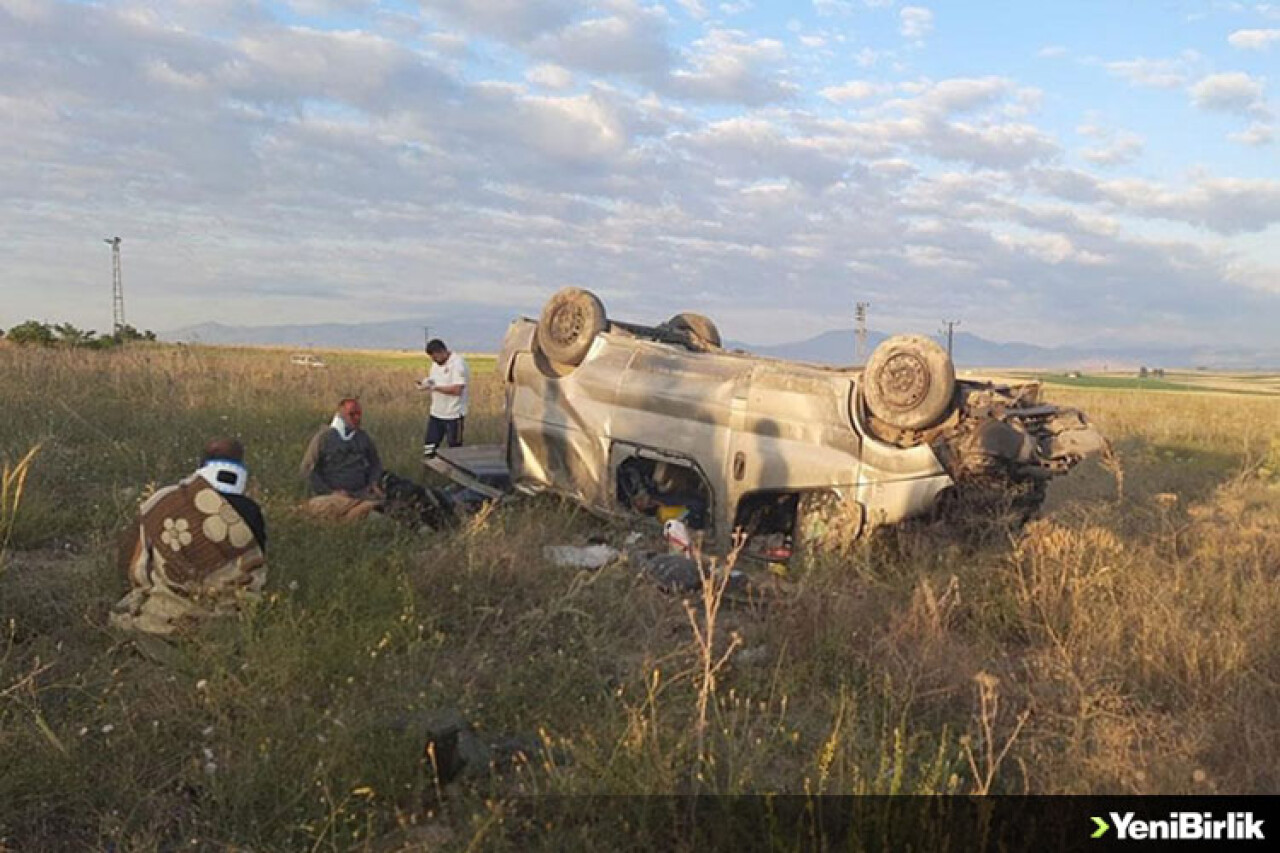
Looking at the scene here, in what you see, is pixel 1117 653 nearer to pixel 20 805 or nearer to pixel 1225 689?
pixel 1225 689

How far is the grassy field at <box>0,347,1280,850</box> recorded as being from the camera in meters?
2.85

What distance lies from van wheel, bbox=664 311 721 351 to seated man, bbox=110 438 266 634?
4397mm

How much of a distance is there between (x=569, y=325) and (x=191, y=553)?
3801 mm

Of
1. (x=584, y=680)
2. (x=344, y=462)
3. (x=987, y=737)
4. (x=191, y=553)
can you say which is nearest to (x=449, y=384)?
(x=344, y=462)

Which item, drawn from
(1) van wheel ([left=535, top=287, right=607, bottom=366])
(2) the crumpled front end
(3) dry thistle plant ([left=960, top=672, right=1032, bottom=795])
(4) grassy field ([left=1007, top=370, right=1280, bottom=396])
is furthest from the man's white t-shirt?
(4) grassy field ([left=1007, top=370, right=1280, bottom=396])

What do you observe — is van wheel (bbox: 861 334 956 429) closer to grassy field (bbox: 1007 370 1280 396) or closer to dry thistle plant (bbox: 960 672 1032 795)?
dry thistle plant (bbox: 960 672 1032 795)

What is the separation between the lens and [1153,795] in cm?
283

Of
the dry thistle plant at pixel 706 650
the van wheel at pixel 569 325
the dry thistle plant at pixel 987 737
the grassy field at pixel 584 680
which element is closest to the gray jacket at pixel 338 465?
the grassy field at pixel 584 680

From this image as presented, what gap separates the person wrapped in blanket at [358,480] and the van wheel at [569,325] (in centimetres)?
152

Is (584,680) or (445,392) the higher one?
(445,392)

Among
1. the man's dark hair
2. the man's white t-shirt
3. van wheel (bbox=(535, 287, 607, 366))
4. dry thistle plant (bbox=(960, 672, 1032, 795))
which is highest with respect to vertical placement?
van wheel (bbox=(535, 287, 607, 366))

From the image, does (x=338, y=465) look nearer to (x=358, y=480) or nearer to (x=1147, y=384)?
(x=358, y=480)

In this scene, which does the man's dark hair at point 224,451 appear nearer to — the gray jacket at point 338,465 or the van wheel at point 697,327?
the gray jacket at point 338,465

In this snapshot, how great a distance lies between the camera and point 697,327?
25.9 ft
